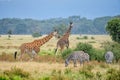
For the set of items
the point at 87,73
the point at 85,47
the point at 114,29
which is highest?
the point at 114,29

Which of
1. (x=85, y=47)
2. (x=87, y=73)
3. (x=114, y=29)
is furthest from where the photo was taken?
(x=114, y=29)

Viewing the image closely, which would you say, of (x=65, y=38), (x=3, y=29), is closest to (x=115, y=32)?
(x=65, y=38)

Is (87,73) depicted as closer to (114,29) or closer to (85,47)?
(85,47)

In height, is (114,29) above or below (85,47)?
above

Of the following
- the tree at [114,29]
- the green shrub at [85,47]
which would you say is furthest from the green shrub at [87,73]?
the tree at [114,29]

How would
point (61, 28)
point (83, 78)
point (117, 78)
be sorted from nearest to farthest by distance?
point (117, 78) < point (83, 78) < point (61, 28)

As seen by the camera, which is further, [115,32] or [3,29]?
[3,29]

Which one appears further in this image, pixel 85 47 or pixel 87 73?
pixel 85 47

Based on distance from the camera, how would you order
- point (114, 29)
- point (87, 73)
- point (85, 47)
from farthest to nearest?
1. point (114, 29)
2. point (85, 47)
3. point (87, 73)

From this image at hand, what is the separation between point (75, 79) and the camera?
1605 cm

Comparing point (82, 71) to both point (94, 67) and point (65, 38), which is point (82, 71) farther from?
point (65, 38)

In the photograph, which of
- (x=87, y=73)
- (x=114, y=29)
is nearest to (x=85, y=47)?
(x=87, y=73)

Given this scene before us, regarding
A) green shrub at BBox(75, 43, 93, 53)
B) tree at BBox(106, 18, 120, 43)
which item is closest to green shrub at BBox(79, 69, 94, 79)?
green shrub at BBox(75, 43, 93, 53)

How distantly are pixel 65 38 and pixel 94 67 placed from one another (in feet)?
24.6
